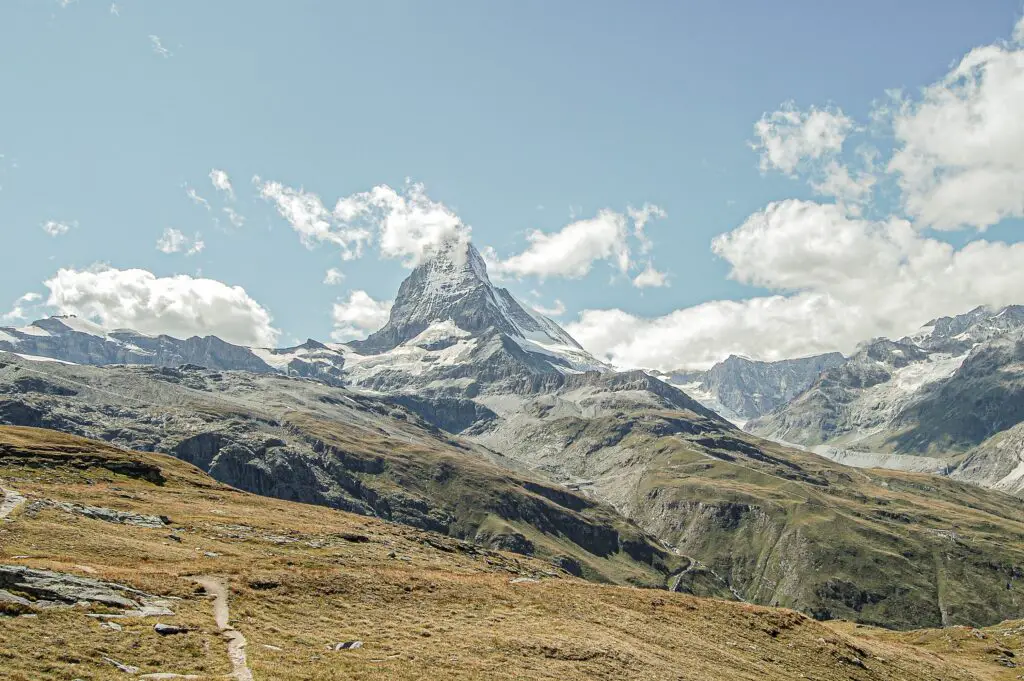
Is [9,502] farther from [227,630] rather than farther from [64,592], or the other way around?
[227,630]

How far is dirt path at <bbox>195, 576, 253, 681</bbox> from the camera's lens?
35.1 metres

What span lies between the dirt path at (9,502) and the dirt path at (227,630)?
2772 centimetres

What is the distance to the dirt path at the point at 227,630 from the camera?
35125 mm

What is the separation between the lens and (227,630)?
136ft

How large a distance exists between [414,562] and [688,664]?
42.9 m

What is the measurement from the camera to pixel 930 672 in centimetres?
6931

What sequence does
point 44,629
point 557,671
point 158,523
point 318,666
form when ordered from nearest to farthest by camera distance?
1. point 44,629
2. point 318,666
3. point 557,671
4. point 158,523

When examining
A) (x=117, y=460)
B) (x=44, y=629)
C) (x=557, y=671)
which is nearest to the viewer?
(x=44, y=629)

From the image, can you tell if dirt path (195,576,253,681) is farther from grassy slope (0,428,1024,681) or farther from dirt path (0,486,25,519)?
dirt path (0,486,25,519)

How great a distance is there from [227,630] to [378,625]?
10.0m

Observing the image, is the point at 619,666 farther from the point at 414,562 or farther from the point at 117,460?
the point at 117,460

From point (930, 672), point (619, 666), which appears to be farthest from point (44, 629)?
point (930, 672)

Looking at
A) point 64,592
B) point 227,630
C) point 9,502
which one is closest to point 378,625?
point 227,630

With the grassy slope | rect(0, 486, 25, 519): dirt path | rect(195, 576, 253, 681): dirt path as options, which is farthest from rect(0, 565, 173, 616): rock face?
rect(0, 486, 25, 519): dirt path
